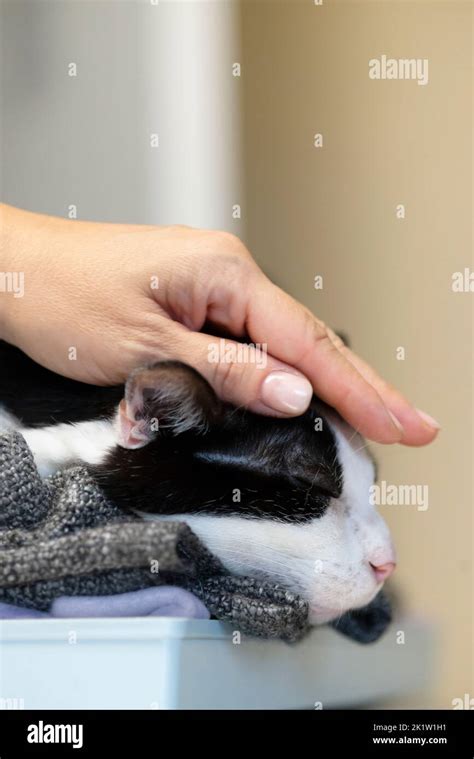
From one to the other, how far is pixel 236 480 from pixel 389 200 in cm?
→ 67

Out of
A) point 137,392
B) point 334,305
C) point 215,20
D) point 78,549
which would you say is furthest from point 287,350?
point 215,20

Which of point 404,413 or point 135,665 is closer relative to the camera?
point 135,665

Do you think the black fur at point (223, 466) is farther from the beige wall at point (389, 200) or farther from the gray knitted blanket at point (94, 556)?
the beige wall at point (389, 200)

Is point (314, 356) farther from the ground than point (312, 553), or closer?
farther from the ground

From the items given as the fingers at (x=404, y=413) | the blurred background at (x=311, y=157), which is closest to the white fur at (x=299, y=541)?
the fingers at (x=404, y=413)

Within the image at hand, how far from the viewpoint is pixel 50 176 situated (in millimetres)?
1077

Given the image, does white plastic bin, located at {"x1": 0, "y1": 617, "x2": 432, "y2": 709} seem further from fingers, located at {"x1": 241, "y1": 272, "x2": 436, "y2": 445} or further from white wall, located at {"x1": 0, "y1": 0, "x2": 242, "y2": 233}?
white wall, located at {"x1": 0, "y1": 0, "x2": 242, "y2": 233}

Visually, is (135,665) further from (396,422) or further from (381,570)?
(396,422)

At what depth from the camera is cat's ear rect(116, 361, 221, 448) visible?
0.52 m

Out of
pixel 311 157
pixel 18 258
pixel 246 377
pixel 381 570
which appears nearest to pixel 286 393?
pixel 246 377

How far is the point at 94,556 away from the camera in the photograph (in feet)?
1.45

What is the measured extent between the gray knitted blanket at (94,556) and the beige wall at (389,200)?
61 cm
